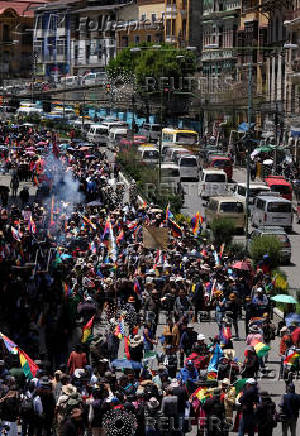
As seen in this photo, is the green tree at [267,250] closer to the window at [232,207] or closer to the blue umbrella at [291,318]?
the window at [232,207]

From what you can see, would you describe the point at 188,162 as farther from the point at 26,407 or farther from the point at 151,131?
the point at 26,407

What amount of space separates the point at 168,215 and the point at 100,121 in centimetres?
5947

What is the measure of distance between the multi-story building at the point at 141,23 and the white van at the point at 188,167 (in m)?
50.7

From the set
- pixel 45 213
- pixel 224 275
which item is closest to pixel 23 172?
pixel 45 213

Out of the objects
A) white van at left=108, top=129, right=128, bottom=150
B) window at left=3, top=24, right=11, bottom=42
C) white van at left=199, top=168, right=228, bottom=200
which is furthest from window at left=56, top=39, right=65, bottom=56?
white van at left=199, top=168, right=228, bottom=200

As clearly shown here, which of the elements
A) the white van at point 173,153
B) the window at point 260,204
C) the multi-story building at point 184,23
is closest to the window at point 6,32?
the multi-story building at point 184,23

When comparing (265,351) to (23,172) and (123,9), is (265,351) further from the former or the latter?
(123,9)

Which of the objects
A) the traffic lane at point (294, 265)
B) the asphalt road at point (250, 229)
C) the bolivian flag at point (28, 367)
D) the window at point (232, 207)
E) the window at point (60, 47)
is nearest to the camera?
the bolivian flag at point (28, 367)

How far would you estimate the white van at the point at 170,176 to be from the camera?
63931 millimetres

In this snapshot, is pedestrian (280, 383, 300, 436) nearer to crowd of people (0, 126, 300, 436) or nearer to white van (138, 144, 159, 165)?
crowd of people (0, 126, 300, 436)

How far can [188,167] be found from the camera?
229 feet

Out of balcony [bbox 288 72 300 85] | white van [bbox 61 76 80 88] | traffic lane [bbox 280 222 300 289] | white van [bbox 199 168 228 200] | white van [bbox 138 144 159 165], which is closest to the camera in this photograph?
traffic lane [bbox 280 222 300 289]

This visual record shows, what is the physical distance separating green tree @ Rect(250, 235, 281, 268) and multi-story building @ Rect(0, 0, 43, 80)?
66.8m

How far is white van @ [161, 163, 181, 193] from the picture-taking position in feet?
210
